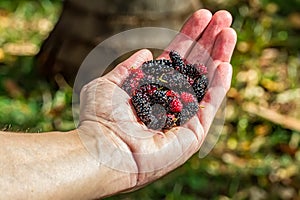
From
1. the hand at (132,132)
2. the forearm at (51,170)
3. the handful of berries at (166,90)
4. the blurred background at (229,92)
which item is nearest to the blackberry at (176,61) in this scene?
the handful of berries at (166,90)

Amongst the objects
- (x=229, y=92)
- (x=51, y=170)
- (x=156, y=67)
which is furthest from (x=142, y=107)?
(x=229, y=92)

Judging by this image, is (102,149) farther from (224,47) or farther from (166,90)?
(224,47)

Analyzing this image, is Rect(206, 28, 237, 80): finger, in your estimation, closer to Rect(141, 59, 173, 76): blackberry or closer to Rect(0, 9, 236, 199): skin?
Rect(0, 9, 236, 199): skin

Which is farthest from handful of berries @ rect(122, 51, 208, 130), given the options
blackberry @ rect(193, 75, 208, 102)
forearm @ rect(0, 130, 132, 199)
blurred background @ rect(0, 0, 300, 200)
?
blurred background @ rect(0, 0, 300, 200)

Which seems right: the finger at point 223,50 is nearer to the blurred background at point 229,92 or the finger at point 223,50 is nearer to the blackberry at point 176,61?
the blackberry at point 176,61

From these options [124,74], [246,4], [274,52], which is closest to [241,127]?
[274,52]

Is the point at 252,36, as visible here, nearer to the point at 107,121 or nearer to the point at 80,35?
the point at 80,35
